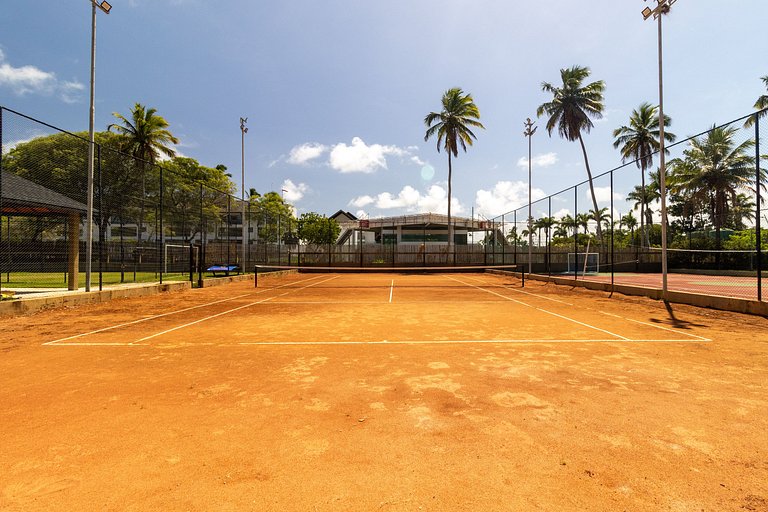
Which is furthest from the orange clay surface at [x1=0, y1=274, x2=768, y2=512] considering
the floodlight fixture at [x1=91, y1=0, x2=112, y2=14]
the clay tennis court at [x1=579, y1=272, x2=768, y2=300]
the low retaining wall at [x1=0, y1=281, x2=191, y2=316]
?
the floodlight fixture at [x1=91, y1=0, x2=112, y2=14]

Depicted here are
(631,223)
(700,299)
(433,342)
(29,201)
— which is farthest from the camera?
(631,223)

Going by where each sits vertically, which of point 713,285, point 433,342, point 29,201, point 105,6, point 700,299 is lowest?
point 433,342

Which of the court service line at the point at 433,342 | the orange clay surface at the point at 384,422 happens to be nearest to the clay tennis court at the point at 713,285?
the court service line at the point at 433,342

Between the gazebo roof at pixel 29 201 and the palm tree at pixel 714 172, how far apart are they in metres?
39.3

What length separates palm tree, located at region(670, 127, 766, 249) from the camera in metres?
29.3

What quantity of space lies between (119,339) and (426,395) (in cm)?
580

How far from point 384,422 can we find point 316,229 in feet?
177

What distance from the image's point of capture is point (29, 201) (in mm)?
11258

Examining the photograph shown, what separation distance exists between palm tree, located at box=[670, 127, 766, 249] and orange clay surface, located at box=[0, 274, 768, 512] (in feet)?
104

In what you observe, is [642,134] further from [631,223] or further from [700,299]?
[700,299]

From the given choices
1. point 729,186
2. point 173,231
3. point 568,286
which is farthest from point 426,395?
point 729,186

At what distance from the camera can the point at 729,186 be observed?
29.8m

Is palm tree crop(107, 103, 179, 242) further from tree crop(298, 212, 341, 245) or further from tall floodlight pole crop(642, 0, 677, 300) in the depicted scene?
tall floodlight pole crop(642, 0, 677, 300)

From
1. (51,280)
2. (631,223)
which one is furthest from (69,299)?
(631,223)
